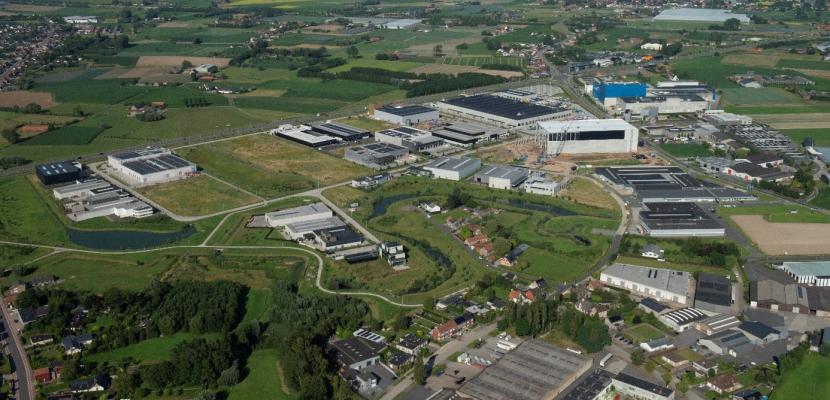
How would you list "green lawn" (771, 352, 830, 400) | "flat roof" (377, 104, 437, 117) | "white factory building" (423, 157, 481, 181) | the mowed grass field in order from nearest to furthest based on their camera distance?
"green lawn" (771, 352, 830, 400) → the mowed grass field → "white factory building" (423, 157, 481, 181) → "flat roof" (377, 104, 437, 117)

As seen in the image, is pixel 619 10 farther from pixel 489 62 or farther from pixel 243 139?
pixel 243 139

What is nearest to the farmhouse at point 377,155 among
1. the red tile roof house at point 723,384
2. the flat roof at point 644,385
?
the flat roof at point 644,385

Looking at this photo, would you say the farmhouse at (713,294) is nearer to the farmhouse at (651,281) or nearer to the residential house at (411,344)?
the farmhouse at (651,281)

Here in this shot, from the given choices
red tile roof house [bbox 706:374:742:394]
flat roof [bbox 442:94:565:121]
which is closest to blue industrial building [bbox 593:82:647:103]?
flat roof [bbox 442:94:565:121]

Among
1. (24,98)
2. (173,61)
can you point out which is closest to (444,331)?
(24,98)

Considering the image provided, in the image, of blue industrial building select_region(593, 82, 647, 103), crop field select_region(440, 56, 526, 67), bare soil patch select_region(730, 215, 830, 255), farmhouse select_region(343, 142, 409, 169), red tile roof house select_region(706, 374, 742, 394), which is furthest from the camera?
crop field select_region(440, 56, 526, 67)

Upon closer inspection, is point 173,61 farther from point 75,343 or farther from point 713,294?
point 713,294

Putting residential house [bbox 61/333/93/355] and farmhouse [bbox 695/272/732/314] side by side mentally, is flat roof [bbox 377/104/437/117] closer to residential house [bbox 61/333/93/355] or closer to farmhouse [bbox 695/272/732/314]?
farmhouse [bbox 695/272/732/314]
